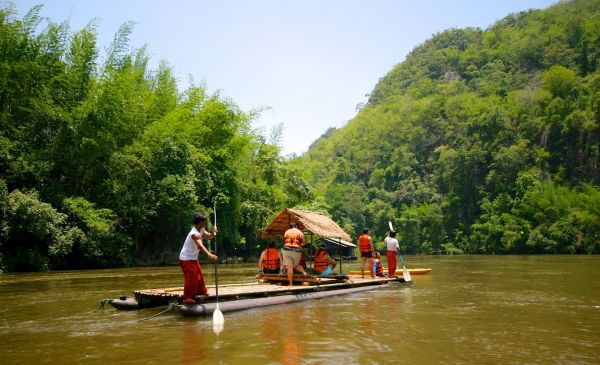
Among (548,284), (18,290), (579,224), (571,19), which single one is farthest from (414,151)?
(18,290)

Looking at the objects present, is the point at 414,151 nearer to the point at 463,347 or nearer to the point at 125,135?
the point at 125,135

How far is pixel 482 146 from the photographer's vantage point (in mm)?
63969

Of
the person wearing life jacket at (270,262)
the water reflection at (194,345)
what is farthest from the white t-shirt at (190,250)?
the person wearing life jacket at (270,262)

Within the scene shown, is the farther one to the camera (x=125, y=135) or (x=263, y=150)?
(x=263, y=150)

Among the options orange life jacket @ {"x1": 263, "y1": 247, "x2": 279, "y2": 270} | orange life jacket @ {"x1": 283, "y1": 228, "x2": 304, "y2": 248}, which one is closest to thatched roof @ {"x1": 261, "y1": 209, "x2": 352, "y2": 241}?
orange life jacket @ {"x1": 283, "y1": 228, "x2": 304, "y2": 248}

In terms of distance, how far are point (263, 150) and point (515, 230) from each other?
2828 cm

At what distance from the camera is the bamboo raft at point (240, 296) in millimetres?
9430

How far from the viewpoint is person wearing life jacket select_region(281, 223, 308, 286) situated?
475 inches

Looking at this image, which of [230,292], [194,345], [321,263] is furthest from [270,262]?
[194,345]

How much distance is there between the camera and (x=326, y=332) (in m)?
7.90

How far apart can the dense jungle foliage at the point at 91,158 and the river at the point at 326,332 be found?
12330mm

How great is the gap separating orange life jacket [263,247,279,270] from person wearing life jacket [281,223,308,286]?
80 centimetres

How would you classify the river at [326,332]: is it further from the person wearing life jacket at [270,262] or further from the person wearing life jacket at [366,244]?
the person wearing life jacket at [366,244]

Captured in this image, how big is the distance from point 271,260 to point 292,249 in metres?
1.49
